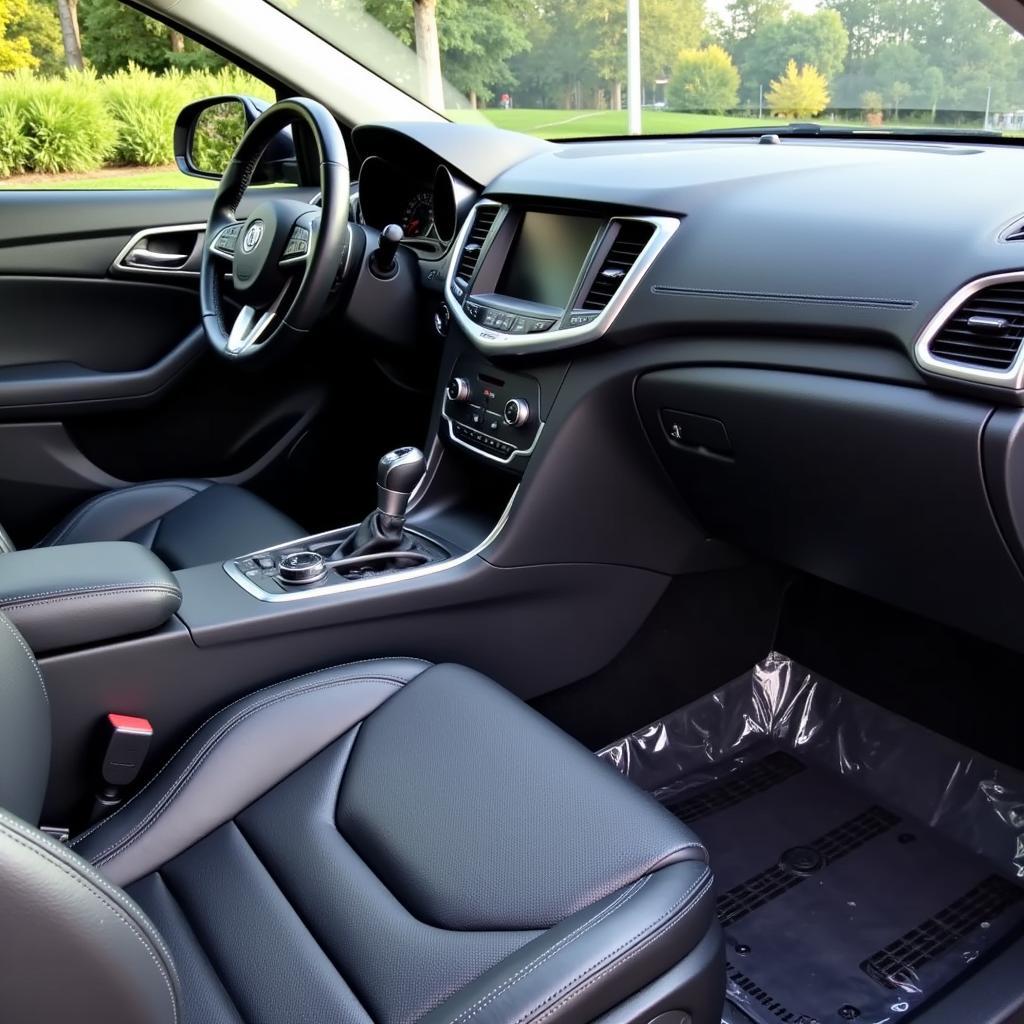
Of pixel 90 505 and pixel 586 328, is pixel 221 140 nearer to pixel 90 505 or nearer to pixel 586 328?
pixel 90 505

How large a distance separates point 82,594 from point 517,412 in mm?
718

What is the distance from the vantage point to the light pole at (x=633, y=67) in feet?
7.11

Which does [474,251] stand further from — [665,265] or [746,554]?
[746,554]

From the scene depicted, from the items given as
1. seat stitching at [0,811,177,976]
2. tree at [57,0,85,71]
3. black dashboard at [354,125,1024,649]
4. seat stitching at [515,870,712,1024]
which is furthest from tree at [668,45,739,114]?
seat stitching at [0,811,177,976]

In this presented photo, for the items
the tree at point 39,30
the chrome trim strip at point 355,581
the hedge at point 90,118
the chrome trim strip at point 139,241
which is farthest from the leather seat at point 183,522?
the tree at point 39,30

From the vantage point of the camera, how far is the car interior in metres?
1.09

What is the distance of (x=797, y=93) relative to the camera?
189cm

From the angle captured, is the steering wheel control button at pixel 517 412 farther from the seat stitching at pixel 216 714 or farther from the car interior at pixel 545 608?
the seat stitching at pixel 216 714

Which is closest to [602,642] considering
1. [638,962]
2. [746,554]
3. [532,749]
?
[746,554]

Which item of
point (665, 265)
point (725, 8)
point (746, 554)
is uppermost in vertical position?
point (725, 8)

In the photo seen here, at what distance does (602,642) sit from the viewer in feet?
6.13

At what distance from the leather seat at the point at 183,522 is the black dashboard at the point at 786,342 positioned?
400 mm

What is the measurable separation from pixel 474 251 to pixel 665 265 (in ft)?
1.76

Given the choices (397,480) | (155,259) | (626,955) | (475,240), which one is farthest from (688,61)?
(626,955)
